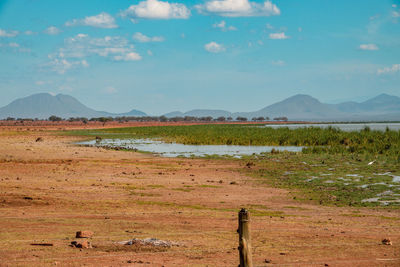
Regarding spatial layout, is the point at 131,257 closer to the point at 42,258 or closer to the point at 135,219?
the point at 42,258

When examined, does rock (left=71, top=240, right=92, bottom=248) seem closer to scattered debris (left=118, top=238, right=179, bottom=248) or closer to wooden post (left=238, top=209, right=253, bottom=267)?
scattered debris (left=118, top=238, right=179, bottom=248)

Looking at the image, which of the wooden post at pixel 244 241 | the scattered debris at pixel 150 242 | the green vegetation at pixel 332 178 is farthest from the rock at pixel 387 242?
the green vegetation at pixel 332 178

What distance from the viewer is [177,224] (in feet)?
41.7

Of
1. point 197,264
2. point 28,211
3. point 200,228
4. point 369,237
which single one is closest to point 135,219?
point 200,228

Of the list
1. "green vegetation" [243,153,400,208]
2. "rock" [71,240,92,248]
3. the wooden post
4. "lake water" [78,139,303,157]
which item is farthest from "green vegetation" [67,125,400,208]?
the wooden post

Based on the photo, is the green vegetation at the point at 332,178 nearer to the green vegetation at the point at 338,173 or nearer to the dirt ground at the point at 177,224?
the green vegetation at the point at 338,173

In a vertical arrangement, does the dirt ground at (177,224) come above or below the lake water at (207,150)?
below

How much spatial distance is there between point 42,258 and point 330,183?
14.5m

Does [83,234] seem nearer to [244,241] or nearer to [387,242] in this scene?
[244,241]

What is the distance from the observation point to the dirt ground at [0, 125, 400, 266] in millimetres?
9781

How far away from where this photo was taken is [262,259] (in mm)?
9703

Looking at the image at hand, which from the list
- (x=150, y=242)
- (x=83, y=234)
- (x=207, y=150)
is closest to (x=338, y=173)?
(x=150, y=242)

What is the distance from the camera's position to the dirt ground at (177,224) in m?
9.78

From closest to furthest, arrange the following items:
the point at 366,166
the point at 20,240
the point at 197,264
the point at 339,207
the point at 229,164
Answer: the point at 197,264 < the point at 20,240 < the point at 339,207 < the point at 366,166 < the point at 229,164
